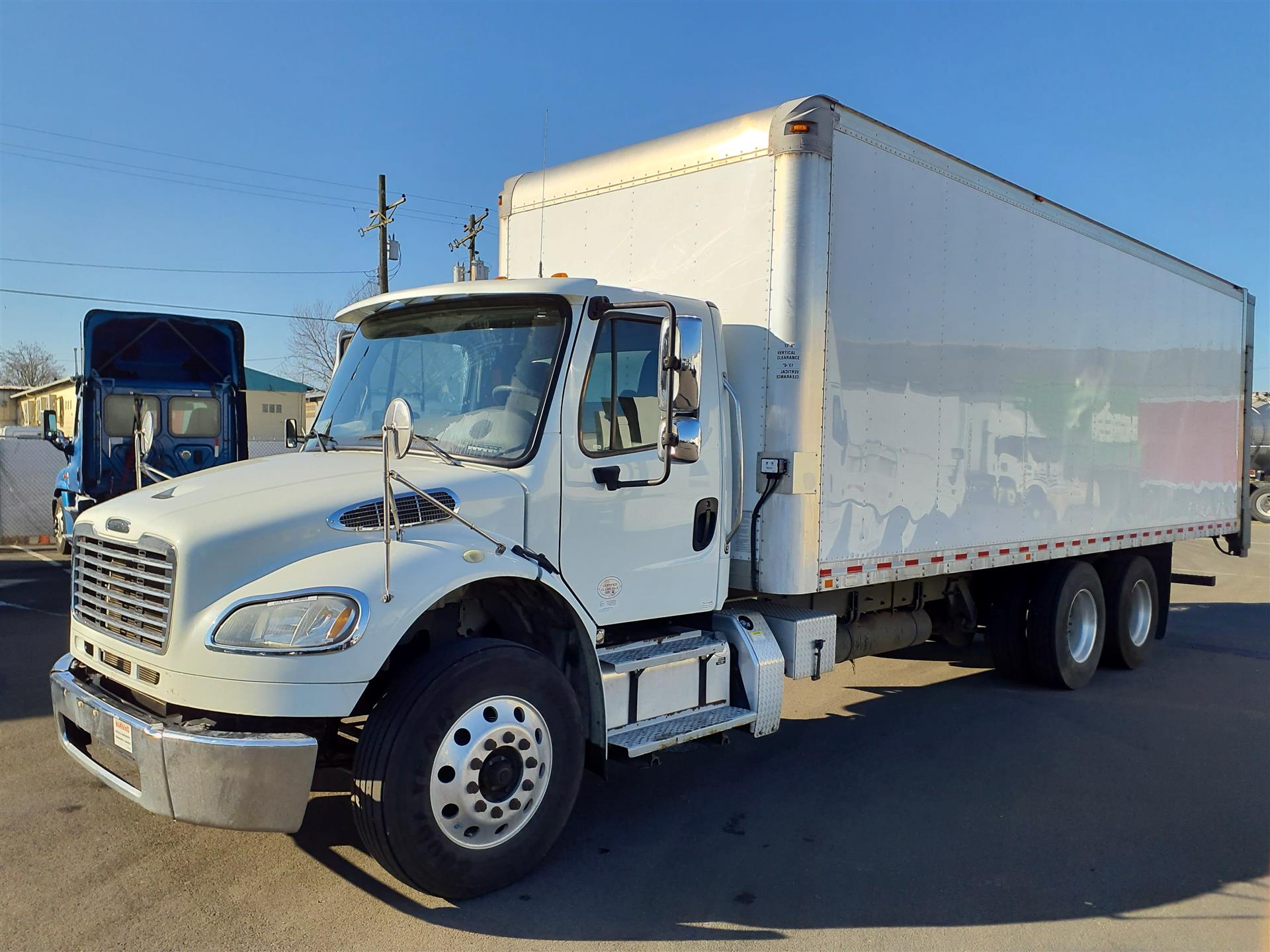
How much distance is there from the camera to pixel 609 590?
4.55 metres

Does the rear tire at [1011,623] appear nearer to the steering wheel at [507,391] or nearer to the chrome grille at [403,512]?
→ the steering wheel at [507,391]

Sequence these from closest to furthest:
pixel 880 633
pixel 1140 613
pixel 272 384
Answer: pixel 880 633 → pixel 1140 613 → pixel 272 384

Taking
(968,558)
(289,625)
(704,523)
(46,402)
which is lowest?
(968,558)

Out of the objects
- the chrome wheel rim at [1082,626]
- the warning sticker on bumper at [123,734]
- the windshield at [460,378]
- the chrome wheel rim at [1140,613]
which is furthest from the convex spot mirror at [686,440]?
the chrome wheel rim at [1140,613]

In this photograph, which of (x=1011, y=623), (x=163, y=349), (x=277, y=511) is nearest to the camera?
(x=277, y=511)

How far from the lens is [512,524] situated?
4.17 meters

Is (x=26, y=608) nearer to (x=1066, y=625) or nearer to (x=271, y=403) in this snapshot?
(x=1066, y=625)

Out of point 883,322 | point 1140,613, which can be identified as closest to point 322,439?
point 883,322

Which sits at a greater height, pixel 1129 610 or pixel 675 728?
pixel 675 728

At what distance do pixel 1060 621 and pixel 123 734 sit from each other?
6.96m

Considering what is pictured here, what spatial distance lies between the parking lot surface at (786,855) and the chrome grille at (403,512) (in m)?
1.57

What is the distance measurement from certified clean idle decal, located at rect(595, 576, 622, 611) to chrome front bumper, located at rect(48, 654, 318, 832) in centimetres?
151

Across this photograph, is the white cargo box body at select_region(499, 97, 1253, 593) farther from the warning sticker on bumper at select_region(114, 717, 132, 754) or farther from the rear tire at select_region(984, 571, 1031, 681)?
the warning sticker on bumper at select_region(114, 717, 132, 754)

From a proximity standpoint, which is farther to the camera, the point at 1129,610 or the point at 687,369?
the point at 1129,610
